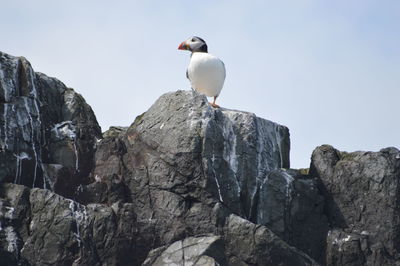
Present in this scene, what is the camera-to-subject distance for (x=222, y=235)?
18.1m

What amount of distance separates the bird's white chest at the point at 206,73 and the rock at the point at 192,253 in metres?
5.53

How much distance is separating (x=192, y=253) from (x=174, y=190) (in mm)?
2108

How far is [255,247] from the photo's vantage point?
17.8m

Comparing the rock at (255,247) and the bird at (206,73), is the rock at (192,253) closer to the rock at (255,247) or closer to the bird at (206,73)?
the rock at (255,247)

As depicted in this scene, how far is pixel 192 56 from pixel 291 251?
659cm

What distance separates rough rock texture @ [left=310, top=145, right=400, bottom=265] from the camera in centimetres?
1938

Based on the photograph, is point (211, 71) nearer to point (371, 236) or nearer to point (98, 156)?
point (98, 156)

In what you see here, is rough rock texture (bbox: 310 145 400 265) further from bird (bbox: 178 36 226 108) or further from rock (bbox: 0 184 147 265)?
rock (bbox: 0 184 147 265)

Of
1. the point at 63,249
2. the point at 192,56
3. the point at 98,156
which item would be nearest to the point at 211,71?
the point at 192,56

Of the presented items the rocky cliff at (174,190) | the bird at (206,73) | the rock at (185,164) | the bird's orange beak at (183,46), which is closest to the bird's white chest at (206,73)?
the bird at (206,73)

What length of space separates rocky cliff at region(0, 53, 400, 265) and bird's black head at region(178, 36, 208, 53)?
2879 millimetres

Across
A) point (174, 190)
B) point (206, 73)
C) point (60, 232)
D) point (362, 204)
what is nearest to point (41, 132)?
point (60, 232)

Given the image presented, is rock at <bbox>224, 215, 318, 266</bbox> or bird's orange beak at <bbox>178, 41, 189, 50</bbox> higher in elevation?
bird's orange beak at <bbox>178, 41, 189, 50</bbox>

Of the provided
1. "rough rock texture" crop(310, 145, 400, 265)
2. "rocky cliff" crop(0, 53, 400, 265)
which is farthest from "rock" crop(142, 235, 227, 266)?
"rough rock texture" crop(310, 145, 400, 265)
